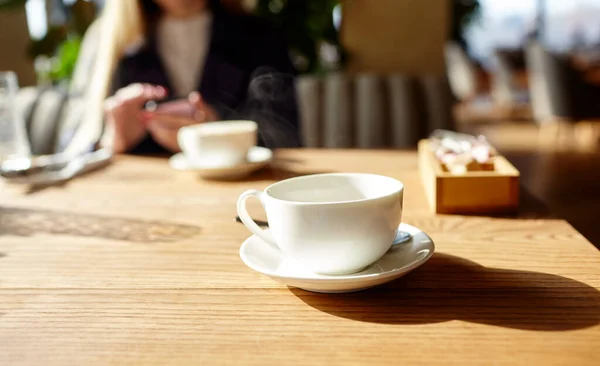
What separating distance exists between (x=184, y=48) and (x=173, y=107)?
2.59ft

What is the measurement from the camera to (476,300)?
0.52m

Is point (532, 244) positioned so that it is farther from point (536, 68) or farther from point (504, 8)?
point (504, 8)

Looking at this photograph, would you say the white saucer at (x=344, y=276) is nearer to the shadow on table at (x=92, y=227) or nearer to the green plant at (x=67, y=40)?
the shadow on table at (x=92, y=227)

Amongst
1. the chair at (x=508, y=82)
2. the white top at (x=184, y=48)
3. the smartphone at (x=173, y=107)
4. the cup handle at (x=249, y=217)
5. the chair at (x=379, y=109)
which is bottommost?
the chair at (x=508, y=82)

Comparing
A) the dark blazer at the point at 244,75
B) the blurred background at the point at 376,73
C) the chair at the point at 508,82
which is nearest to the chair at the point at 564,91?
the blurred background at the point at 376,73

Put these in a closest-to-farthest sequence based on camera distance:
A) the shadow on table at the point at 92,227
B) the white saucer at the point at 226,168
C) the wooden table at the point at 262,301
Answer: the wooden table at the point at 262,301
the shadow on table at the point at 92,227
the white saucer at the point at 226,168

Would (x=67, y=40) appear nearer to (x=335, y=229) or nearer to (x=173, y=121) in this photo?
(x=173, y=121)

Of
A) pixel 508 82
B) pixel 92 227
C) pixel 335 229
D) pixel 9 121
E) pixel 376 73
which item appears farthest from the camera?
pixel 508 82

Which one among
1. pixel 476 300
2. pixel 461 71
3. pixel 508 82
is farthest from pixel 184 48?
pixel 461 71

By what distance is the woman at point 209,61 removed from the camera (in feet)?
6.04

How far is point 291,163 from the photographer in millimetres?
1258

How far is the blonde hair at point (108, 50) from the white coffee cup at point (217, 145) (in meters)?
0.54

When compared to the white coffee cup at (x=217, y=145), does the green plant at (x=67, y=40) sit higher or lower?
higher

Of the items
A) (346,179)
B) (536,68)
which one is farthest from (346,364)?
(536,68)
